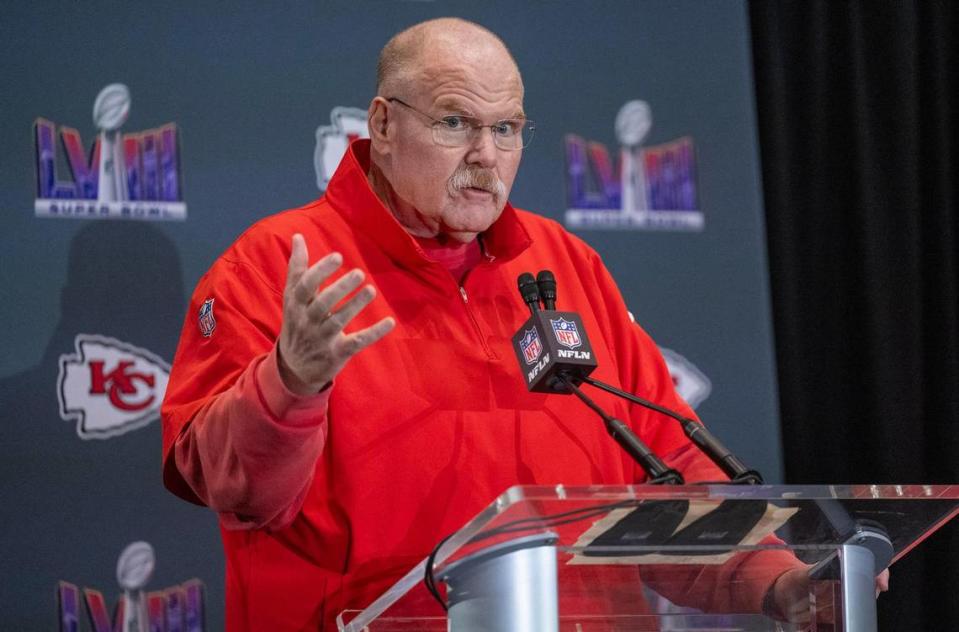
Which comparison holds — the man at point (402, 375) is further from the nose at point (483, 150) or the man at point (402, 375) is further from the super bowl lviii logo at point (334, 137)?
the super bowl lviii logo at point (334, 137)

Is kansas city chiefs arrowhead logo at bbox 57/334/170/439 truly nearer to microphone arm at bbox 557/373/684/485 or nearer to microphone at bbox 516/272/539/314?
A: microphone at bbox 516/272/539/314

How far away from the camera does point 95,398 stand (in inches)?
96.0

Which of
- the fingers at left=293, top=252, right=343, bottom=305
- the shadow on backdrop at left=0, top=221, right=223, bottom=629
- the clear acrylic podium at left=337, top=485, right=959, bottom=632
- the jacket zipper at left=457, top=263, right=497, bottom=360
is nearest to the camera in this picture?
the clear acrylic podium at left=337, top=485, right=959, bottom=632

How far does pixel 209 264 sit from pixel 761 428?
135cm

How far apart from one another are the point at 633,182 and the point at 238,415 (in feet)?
4.94

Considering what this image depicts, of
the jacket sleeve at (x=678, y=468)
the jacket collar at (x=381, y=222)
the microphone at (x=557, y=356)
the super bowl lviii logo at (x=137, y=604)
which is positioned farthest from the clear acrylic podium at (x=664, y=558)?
the super bowl lviii logo at (x=137, y=604)

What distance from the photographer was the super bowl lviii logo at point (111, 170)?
2441mm

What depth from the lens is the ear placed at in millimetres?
2254

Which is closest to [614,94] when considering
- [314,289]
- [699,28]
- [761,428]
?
[699,28]

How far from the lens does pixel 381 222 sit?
2.16 m

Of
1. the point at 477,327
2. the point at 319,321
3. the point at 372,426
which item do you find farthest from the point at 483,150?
the point at 319,321

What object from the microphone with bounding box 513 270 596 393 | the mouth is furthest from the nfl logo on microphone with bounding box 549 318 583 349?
the mouth

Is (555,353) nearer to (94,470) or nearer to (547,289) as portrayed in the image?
(547,289)

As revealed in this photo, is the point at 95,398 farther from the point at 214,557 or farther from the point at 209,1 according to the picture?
the point at 209,1
